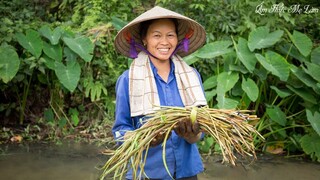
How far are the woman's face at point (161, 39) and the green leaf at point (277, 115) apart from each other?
9.73 feet

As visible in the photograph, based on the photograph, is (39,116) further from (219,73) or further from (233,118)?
(233,118)

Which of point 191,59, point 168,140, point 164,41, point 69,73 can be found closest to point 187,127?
point 168,140

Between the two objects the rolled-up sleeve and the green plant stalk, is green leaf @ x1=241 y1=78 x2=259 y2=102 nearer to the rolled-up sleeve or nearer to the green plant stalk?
the green plant stalk

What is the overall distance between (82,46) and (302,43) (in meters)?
2.43

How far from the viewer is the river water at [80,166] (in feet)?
13.1

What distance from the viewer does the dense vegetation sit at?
4.81m

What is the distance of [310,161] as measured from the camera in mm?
4656

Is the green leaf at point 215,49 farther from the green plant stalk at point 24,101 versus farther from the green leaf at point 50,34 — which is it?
the green plant stalk at point 24,101

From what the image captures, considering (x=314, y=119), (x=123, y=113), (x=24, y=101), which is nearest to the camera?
(x=123, y=113)

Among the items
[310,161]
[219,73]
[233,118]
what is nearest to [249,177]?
[310,161]

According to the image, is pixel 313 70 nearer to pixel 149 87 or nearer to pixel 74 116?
pixel 74 116

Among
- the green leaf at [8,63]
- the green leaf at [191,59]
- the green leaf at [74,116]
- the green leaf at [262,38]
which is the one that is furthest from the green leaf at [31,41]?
the green leaf at [262,38]

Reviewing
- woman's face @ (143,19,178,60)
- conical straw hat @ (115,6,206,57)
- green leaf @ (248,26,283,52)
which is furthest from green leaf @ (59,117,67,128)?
woman's face @ (143,19,178,60)

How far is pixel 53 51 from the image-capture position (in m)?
5.14
